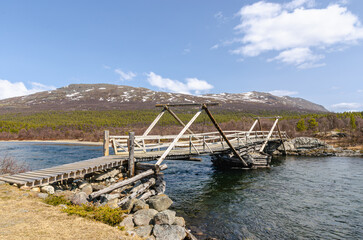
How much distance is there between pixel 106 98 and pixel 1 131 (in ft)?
292

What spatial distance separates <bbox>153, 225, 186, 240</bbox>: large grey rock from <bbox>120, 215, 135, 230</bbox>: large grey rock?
2.62 feet

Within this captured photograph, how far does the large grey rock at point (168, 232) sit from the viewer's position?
6.38 meters

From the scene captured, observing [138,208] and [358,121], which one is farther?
[358,121]

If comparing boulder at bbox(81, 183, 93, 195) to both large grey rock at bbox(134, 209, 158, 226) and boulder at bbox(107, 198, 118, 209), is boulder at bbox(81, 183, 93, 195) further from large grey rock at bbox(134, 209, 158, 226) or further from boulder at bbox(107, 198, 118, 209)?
large grey rock at bbox(134, 209, 158, 226)

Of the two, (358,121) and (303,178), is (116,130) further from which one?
(358,121)

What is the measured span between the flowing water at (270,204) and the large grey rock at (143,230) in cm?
254

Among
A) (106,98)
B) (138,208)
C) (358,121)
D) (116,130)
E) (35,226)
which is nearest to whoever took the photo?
(35,226)

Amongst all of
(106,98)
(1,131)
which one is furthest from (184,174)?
(106,98)

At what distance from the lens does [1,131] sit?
6931 centimetres

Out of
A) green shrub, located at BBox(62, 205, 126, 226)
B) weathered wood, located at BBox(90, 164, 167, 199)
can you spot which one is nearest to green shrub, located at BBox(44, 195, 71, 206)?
green shrub, located at BBox(62, 205, 126, 226)

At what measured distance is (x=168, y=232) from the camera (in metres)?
6.57

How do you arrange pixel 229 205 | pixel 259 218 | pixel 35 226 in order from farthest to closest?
pixel 229 205 → pixel 259 218 → pixel 35 226

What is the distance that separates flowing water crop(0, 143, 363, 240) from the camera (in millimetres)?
8609

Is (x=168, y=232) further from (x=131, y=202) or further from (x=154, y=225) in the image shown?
(x=131, y=202)
